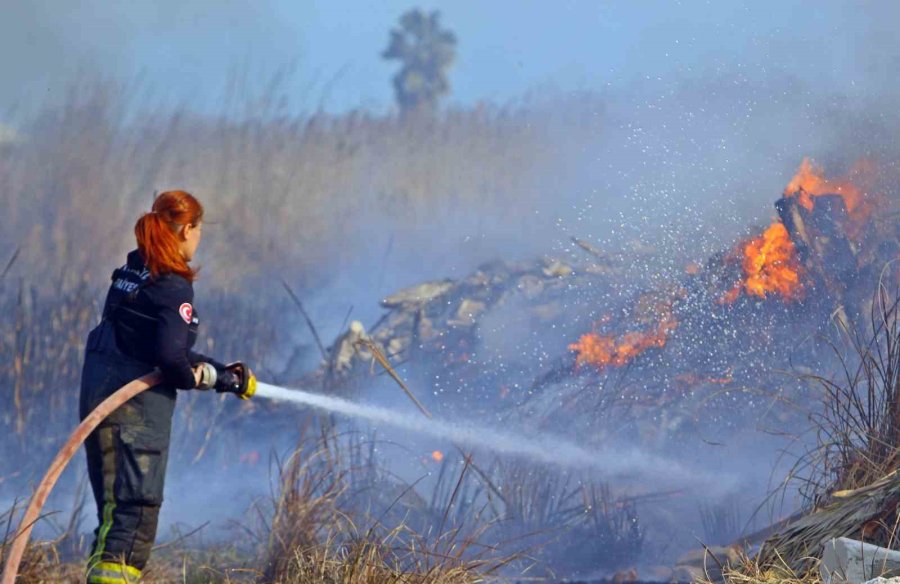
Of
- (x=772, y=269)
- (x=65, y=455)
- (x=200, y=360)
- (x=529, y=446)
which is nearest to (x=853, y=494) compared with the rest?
(x=200, y=360)

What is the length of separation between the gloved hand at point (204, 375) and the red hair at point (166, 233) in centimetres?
33

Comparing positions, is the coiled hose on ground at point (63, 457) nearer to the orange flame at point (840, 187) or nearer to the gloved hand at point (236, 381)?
the gloved hand at point (236, 381)

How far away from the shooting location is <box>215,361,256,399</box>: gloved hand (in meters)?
4.29

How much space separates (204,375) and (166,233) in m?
0.54

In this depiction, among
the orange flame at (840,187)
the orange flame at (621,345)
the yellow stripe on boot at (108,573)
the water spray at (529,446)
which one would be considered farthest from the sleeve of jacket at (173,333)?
the orange flame at (840,187)

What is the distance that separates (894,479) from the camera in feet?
13.1

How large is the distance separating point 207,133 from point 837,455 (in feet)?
20.7

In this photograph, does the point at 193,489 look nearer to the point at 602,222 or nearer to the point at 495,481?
the point at 495,481

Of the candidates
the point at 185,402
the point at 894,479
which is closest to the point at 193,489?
the point at 185,402

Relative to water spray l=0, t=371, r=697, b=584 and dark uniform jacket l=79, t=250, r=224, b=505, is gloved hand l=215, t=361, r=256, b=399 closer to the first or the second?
dark uniform jacket l=79, t=250, r=224, b=505

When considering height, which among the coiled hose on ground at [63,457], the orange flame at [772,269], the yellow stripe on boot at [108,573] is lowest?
the yellow stripe on boot at [108,573]

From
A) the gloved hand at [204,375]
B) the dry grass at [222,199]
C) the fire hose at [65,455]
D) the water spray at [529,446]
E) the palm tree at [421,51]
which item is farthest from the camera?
the palm tree at [421,51]

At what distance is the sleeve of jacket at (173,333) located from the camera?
405 centimetres

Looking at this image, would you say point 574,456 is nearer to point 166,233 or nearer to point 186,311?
point 186,311
